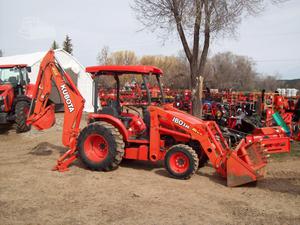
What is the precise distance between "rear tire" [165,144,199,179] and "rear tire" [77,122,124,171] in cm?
99

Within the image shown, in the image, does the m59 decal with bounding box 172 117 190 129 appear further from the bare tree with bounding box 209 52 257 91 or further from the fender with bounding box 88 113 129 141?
the bare tree with bounding box 209 52 257 91

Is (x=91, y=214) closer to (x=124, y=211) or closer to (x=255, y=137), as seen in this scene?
(x=124, y=211)

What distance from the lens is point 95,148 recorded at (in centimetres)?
715

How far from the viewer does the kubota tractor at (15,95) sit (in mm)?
11164

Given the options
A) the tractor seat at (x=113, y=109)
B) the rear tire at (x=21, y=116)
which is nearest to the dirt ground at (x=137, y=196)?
the tractor seat at (x=113, y=109)

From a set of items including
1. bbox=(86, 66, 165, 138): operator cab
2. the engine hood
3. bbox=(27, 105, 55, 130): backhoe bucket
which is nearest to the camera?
bbox=(86, 66, 165, 138): operator cab

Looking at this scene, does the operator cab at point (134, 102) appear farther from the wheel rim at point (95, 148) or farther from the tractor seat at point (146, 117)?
the wheel rim at point (95, 148)

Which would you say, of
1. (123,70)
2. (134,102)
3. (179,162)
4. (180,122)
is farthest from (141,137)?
(123,70)

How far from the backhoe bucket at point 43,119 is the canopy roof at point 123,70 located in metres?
1.40

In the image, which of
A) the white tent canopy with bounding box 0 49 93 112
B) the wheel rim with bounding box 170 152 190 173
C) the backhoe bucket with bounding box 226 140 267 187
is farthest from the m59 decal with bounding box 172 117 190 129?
the white tent canopy with bounding box 0 49 93 112

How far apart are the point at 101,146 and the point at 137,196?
6.57 feet

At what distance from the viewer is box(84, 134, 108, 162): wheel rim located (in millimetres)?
7023

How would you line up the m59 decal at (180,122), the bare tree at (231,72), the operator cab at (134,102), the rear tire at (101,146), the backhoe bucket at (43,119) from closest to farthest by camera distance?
the m59 decal at (180,122) < the rear tire at (101,146) < the operator cab at (134,102) < the backhoe bucket at (43,119) < the bare tree at (231,72)

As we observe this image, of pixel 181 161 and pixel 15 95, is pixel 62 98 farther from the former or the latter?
pixel 15 95
